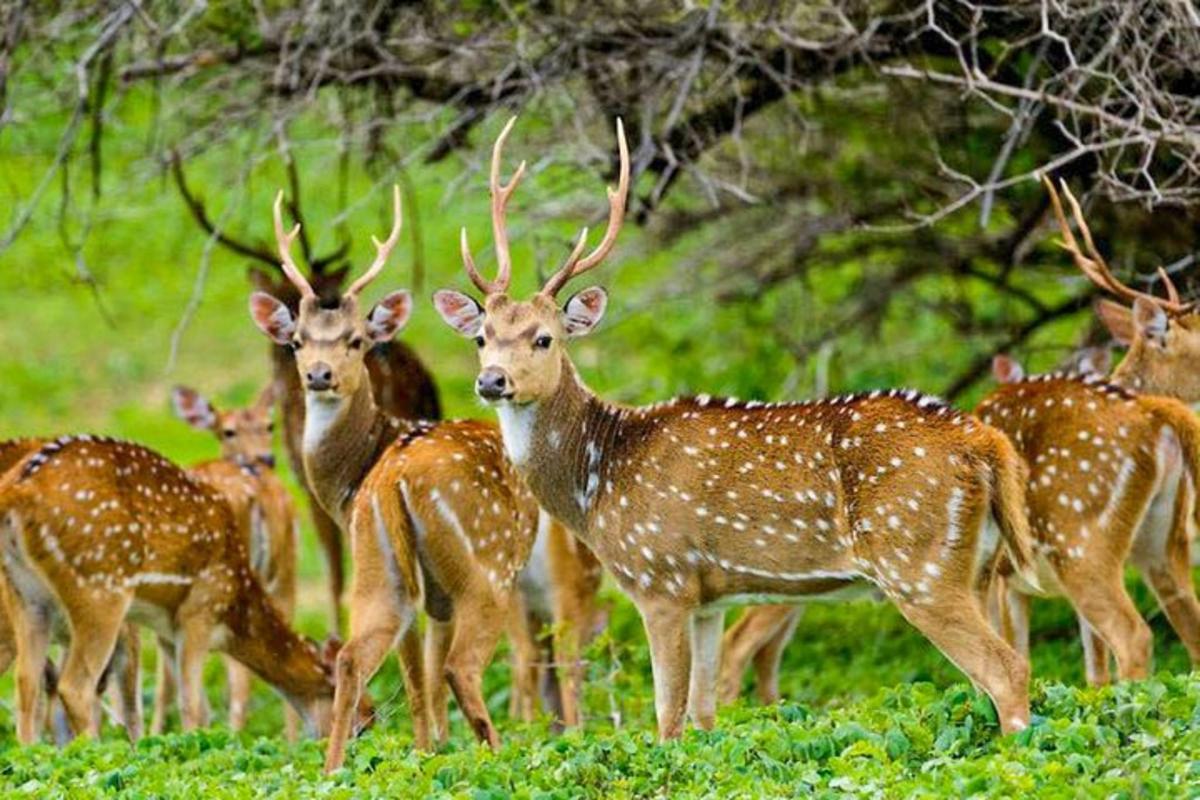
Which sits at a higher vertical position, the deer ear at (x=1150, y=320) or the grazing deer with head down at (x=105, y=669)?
the deer ear at (x=1150, y=320)

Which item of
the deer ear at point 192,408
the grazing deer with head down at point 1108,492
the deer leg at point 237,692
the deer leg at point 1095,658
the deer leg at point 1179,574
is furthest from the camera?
the deer ear at point 192,408

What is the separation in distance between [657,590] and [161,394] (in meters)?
13.1

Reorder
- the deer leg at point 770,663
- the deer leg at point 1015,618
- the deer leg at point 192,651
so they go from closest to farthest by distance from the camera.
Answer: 1. the deer leg at point 1015,618
2. the deer leg at point 192,651
3. the deer leg at point 770,663

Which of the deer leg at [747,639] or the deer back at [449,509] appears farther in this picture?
the deer leg at [747,639]

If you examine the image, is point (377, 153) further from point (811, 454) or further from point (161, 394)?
point (161, 394)

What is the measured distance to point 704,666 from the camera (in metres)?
8.73

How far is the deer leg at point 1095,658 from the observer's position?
9.73 m

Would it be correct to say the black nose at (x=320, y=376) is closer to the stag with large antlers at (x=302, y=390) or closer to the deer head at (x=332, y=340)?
the deer head at (x=332, y=340)

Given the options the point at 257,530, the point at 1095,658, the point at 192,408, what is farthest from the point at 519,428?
the point at 192,408

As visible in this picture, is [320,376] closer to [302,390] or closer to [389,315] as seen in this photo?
[389,315]

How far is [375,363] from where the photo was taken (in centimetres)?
1299

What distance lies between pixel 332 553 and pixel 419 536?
13.2ft

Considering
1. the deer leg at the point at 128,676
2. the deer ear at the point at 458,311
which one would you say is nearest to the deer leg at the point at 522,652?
the deer leg at the point at 128,676

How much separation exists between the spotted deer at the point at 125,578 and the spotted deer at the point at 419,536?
0.73m
